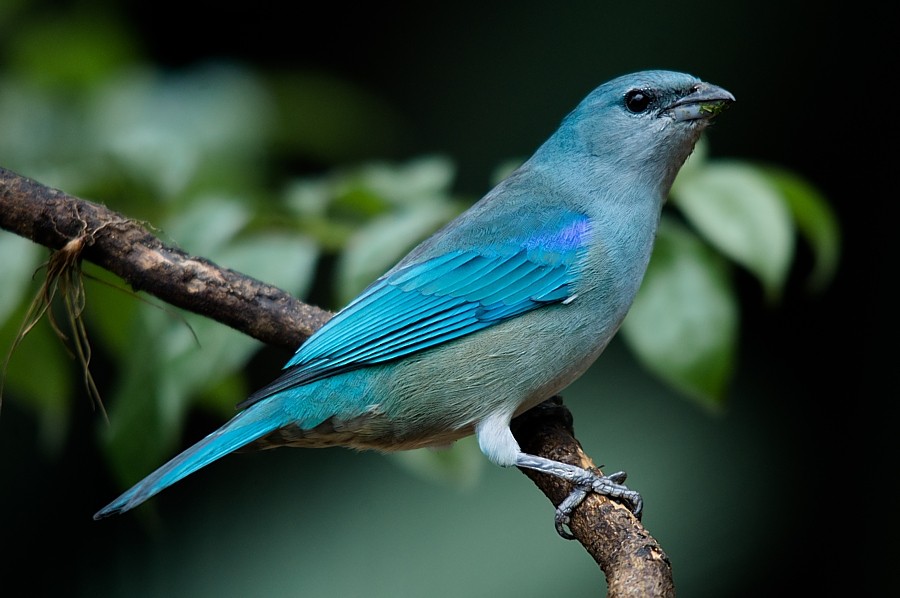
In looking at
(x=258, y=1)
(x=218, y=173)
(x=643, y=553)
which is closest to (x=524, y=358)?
(x=643, y=553)

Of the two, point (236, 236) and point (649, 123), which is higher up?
point (236, 236)

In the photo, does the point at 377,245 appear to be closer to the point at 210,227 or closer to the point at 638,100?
the point at 210,227

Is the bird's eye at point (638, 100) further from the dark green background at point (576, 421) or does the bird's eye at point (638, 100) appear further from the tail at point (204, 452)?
the tail at point (204, 452)

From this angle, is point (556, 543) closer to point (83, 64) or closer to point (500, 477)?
point (500, 477)

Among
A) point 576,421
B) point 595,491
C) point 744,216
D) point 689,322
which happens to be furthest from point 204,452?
point 576,421

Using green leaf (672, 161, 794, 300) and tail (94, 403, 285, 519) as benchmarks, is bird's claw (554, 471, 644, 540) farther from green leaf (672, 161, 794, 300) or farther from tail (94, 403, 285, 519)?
tail (94, 403, 285, 519)

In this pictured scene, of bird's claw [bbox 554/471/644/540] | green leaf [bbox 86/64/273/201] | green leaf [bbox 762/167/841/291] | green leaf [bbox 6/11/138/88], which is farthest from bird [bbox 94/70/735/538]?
green leaf [bbox 6/11/138/88]
